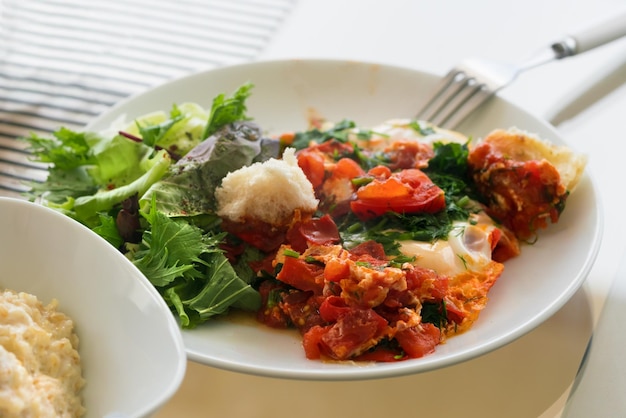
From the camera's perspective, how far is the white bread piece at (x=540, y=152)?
10.2 feet

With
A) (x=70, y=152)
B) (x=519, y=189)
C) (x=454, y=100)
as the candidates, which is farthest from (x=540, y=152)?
(x=70, y=152)

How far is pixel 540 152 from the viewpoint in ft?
10.6

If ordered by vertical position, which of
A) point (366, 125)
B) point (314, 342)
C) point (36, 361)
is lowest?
point (314, 342)

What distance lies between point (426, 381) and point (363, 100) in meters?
2.00

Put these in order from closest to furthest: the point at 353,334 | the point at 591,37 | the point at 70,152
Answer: the point at 353,334, the point at 70,152, the point at 591,37

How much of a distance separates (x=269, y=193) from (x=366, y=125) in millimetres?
1279

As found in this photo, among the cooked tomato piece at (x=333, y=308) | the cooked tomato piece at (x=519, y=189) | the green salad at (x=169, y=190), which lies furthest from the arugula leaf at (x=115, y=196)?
the cooked tomato piece at (x=519, y=189)

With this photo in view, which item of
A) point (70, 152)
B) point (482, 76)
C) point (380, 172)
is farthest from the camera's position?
point (482, 76)

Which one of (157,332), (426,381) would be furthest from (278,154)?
(157,332)

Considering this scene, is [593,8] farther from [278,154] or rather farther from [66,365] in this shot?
[66,365]

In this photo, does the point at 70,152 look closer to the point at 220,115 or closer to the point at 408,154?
the point at 220,115

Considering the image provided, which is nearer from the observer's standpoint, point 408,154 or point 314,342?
point 314,342

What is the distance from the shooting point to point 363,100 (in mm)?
3998

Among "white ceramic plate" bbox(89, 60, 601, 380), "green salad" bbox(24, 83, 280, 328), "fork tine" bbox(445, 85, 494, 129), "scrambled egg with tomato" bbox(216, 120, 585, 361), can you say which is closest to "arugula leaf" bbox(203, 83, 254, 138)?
"green salad" bbox(24, 83, 280, 328)
